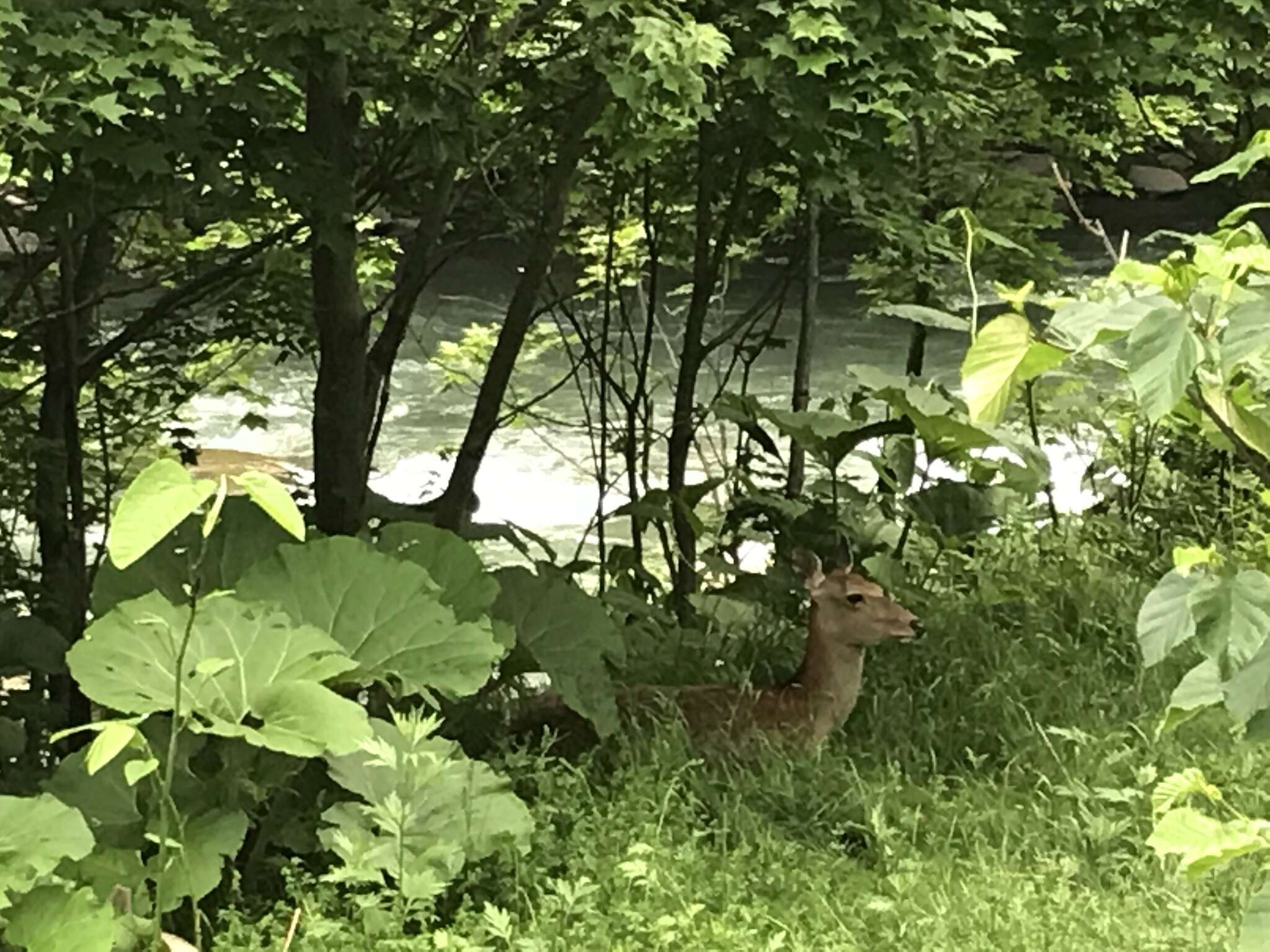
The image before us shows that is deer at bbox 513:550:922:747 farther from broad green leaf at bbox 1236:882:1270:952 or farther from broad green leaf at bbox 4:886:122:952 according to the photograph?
broad green leaf at bbox 1236:882:1270:952

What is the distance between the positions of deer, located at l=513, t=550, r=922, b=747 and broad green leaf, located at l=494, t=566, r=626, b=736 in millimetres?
217

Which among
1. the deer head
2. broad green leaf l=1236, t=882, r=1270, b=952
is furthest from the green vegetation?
the deer head

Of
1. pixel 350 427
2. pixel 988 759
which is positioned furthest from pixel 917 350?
pixel 988 759

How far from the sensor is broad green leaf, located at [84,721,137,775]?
5.19 feet

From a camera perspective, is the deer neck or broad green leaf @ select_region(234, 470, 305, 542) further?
the deer neck

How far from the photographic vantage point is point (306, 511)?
378 cm

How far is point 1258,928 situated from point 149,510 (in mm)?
1073

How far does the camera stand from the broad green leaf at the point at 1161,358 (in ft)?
3.55

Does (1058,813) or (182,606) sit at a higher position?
(182,606)

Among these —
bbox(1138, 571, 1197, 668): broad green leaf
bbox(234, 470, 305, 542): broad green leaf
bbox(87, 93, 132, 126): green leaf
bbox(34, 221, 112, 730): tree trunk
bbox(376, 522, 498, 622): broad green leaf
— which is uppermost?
bbox(87, 93, 132, 126): green leaf

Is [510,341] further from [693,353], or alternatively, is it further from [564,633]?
[564,633]

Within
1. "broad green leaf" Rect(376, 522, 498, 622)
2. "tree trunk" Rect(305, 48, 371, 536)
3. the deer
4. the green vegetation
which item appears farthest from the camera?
"tree trunk" Rect(305, 48, 371, 536)

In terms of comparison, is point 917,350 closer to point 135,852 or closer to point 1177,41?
point 1177,41

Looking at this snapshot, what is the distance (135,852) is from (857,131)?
191 cm
